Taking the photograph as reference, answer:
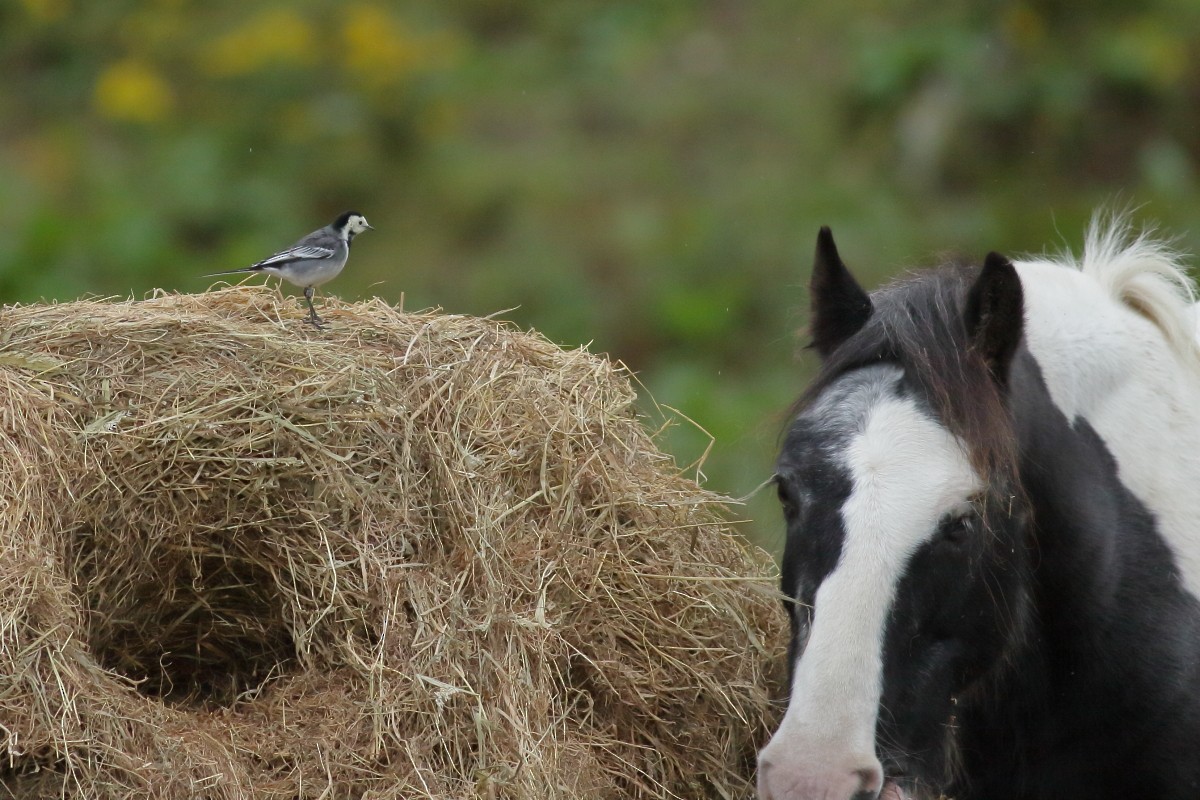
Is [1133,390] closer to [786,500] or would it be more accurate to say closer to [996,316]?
[996,316]

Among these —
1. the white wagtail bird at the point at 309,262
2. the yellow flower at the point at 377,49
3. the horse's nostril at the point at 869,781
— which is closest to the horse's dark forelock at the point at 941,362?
the horse's nostril at the point at 869,781

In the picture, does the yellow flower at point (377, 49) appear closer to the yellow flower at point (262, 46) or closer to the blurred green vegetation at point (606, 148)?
the blurred green vegetation at point (606, 148)

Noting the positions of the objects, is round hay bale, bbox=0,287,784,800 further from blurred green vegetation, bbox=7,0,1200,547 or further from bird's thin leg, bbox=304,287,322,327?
blurred green vegetation, bbox=7,0,1200,547

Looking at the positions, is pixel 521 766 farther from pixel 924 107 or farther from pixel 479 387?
pixel 924 107

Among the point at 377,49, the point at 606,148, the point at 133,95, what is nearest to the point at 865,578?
the point at 606,148

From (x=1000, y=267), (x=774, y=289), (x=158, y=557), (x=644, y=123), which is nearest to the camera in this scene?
(x=1000, y=267)

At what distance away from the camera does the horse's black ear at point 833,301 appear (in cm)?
302

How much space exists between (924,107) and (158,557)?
29.2 feet

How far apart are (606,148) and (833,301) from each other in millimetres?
8477

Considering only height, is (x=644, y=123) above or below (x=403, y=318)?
above

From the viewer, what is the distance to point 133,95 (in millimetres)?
11539

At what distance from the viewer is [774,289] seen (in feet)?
31.2

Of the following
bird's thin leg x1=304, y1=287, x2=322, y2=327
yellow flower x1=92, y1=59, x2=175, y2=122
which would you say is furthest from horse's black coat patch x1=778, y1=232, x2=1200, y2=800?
yellow flower x1=92, y1=59, x2=175, y2=122

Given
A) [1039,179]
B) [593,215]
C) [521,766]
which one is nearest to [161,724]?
[521,766]
